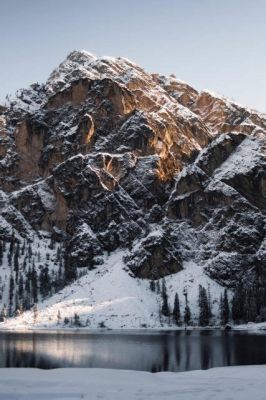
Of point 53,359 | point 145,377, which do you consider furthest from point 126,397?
point 53,359

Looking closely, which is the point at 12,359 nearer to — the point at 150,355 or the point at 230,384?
the point at 150,355

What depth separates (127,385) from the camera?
48.2 m

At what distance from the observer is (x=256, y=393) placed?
42812 mm

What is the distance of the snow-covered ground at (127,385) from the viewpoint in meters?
42.2

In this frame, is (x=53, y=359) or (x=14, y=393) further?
(x=53, y=359)

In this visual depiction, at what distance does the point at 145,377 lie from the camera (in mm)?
54156

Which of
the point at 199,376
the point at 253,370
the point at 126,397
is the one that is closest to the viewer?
the point at 126,397

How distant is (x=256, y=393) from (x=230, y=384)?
5671 millimetres

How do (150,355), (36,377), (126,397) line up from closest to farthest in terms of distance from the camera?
1. (126,397)
2. (36,377)
3. (150,355)

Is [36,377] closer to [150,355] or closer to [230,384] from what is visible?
[230,384]

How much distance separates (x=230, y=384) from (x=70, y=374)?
17.6 m

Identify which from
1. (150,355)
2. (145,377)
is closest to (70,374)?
(145,377)

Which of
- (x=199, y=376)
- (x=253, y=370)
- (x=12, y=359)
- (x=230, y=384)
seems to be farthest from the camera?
(x=12, y=359)

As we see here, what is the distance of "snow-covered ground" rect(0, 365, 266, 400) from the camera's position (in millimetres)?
42188
